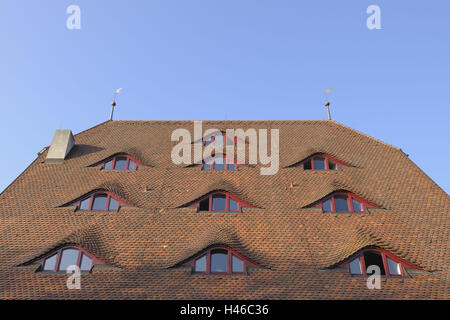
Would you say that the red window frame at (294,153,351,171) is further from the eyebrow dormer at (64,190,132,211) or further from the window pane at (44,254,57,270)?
the window pane at (44,254,57,270)

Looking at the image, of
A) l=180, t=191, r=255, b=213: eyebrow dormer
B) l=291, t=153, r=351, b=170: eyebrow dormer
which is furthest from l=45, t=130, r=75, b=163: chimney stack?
l=291, t=153, r=351, b=170: eyebrow dormer

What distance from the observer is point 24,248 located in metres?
13.5

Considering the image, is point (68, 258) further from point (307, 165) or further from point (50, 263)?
point (307, 165)

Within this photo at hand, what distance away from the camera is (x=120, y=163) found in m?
18.6

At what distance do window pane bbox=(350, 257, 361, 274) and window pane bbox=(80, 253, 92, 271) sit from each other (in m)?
8.31

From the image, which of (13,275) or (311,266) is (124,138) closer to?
(13,275)

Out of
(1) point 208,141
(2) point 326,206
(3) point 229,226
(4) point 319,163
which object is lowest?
(3) point 229,226

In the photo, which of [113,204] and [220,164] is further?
[220,164]

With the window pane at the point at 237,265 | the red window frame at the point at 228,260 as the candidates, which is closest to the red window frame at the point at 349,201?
the red window frame at the point at 228,260

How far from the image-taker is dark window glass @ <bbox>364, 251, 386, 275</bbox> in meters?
12.8

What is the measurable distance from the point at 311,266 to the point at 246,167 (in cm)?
666

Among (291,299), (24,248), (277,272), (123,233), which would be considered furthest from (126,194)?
(291,299)

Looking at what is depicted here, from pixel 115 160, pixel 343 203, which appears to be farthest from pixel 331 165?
pixel 115 160

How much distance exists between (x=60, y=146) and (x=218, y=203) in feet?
29.3
